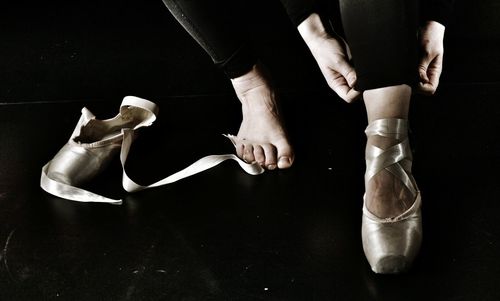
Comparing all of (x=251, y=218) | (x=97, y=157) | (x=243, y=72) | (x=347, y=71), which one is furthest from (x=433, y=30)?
(x=97, y=157)

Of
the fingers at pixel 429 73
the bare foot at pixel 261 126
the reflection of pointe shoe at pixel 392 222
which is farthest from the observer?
the bare foot at pixel 261 126

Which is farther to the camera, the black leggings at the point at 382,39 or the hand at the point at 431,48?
the hand at the point at 431,48

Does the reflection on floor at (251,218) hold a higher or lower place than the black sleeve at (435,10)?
lower

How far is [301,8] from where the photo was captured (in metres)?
1.27

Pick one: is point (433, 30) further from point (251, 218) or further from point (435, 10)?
point (251, 218)

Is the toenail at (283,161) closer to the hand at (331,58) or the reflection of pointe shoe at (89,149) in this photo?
the hand at (331,58)

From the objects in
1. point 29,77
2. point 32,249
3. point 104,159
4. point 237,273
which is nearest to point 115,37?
point 29,77

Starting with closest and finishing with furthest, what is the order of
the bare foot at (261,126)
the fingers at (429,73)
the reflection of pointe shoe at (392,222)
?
the reflection of pointe shoe at (392,222), the fingers at (429,73), the bare foot at (261,126)

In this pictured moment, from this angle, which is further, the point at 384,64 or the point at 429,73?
the point at 429,73

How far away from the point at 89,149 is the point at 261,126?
0.32m

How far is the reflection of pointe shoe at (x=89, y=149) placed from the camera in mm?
1227

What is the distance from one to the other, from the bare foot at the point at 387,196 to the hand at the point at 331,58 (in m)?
0.19

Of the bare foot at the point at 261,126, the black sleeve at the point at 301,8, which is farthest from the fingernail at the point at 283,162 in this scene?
the black sleeve at the point at 301,8

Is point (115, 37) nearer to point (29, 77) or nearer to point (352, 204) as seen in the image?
point (29, 77)
